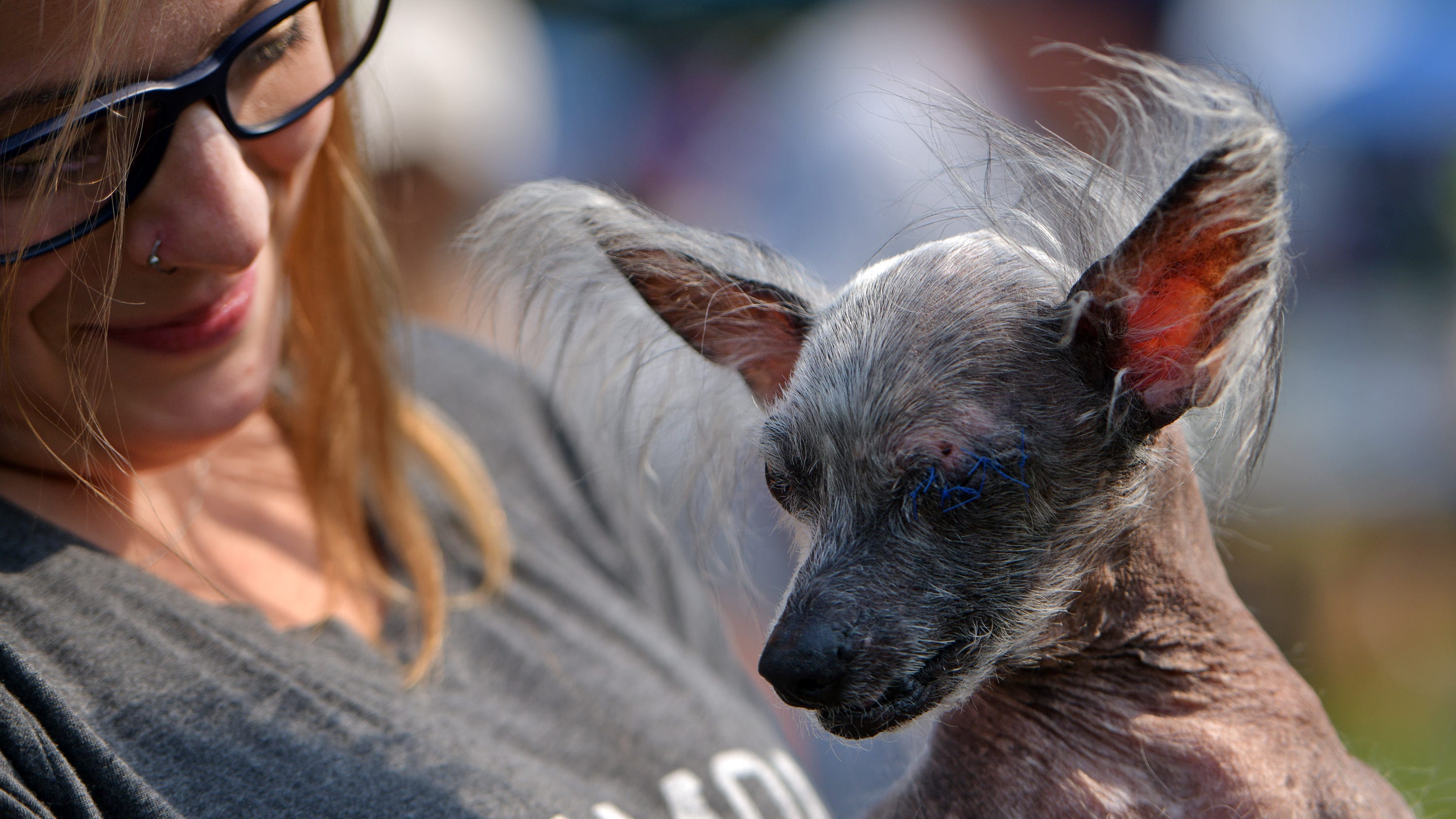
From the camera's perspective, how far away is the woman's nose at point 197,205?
3.57 ft

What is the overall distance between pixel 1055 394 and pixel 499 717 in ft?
2.90

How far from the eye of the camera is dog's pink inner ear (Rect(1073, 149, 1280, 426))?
2.91 feet

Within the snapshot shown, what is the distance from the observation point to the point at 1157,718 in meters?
1.07

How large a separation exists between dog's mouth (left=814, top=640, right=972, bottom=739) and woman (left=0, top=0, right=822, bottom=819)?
0.42 metres

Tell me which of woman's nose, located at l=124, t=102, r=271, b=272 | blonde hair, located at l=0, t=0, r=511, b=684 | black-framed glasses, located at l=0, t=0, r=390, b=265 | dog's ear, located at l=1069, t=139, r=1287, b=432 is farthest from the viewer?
blonde hair, located at l=0, t=0, r=511, b=684

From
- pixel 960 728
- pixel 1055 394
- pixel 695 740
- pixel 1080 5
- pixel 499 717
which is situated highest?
pixel 1080 5

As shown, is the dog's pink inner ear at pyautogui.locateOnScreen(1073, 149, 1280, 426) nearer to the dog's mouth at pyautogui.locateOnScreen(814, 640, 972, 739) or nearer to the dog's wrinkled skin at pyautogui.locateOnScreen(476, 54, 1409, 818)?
the dog's wrinkled skin at pyautogui.locateOnScreen(476, 54, 1409, 818)

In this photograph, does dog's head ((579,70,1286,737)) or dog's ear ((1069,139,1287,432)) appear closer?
dog's ear ((1069,139,1287,432))

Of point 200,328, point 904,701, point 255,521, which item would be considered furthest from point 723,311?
point 255,521

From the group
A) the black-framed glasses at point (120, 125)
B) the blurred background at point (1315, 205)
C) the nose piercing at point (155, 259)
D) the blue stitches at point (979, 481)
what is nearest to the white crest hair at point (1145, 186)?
the blue stitches at point (979, 481)

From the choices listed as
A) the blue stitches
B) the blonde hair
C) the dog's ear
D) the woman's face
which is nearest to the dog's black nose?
the blue stitches

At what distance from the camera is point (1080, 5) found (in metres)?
4.41

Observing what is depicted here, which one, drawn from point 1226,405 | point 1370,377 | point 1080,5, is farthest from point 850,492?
point 1080,5

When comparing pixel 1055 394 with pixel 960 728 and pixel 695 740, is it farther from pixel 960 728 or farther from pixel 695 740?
pixel 695 740
